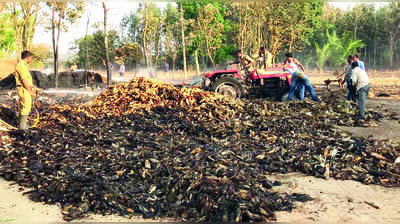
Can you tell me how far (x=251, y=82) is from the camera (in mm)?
11258

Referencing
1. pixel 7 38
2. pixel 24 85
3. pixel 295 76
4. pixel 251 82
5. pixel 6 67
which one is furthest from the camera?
pixel 7 38

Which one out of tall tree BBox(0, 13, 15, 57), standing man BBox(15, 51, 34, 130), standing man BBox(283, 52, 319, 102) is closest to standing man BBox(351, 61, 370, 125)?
standing man BBox(283, 52, 319, 102)

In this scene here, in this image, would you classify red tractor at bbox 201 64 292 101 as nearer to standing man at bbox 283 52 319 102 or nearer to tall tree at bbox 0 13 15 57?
standing man at bbox 283 52 319 102

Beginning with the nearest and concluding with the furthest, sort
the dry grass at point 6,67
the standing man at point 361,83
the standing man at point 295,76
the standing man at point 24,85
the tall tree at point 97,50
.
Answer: the standing man at point 24,85
the standing man at point 361,83
the standing man at point 295,76
the dry grass at point 6,67
the tall tree at point 97,50

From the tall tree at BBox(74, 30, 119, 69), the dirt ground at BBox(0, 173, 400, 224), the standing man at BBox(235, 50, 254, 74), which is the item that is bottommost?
the dirt ground at BBox(0, 173, 400, 224)

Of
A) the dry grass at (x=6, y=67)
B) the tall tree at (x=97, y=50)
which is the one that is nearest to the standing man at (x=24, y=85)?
the dry grass at (x=6, y=67)

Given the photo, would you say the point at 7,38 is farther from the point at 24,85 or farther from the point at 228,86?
the point at 24,85

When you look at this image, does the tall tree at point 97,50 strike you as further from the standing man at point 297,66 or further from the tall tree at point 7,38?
the standing man at point 297,66

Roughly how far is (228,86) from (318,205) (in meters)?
6.93

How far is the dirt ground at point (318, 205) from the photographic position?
3.90m

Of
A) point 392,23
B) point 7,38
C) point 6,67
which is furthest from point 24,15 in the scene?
point 392,23

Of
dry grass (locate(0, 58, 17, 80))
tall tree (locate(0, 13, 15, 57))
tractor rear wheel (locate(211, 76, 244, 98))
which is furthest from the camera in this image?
tall tree (locate(0, 13, 15, 57))

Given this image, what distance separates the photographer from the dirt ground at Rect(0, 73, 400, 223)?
3898mm

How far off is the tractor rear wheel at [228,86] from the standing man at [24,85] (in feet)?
17.4
